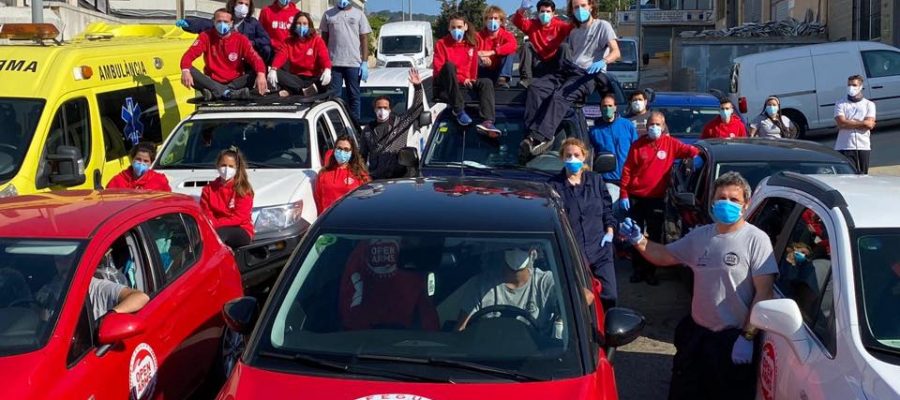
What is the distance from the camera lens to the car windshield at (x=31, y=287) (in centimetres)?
439

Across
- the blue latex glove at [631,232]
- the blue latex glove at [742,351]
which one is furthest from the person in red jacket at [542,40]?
the blue latex glove at [742,351]

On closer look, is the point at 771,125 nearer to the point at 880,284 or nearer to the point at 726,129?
the point at 726,129

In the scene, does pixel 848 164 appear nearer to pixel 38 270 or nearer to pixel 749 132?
pixel 749 132

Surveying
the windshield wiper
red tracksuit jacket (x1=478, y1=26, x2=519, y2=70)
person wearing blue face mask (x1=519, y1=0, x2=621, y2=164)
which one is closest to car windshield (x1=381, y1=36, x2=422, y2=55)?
red tracksuit jacket (x1=478, y1=26, x2=519, y2=70)

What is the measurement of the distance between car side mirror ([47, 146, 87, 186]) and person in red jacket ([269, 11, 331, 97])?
378 centimetres

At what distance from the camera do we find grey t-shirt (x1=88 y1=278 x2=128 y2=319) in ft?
16.1

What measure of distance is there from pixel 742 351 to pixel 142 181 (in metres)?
5.31

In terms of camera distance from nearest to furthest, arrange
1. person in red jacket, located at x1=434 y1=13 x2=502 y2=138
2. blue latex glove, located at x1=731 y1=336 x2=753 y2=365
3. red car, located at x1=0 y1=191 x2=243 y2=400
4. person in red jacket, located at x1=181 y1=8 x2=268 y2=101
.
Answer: red car, located at x1=0 y1=191 x2=243 y2=400
blue latex glove, located at x1=731 y1=336 x2=753 y2=365
person in red jacket, located at x1=434 y1=13 x2=502 y2=138
person in red jacket, located at x1=181 y1=8 x2=268 y2=101

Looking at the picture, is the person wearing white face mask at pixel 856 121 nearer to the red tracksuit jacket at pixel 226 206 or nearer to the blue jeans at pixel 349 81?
the blue jeans at pixel 349 81

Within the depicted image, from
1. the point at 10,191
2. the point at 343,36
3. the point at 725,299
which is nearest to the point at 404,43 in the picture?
the point at 343,36

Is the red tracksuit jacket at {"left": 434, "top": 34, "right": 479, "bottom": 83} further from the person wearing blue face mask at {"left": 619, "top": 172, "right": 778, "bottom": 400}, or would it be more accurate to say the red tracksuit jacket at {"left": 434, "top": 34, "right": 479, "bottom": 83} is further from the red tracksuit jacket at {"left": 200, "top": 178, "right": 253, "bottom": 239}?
the person wearing blue face mask at {"left": 619, "top": 172, "right": 778, "bottom": 400}

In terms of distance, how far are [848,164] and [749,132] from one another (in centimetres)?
511

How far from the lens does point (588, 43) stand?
10164 millimetres

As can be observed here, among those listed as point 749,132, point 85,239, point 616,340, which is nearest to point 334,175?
point 85,239
